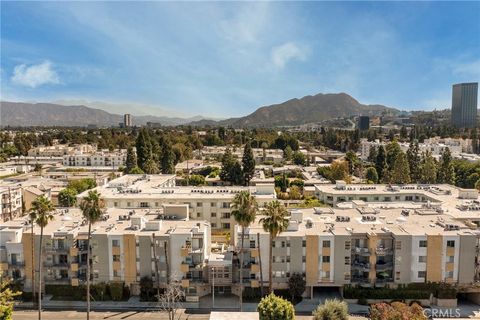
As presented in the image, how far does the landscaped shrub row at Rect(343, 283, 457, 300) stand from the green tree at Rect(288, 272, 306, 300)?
15.3 ft

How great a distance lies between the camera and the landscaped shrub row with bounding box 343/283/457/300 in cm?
4378

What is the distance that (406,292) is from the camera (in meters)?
43.9

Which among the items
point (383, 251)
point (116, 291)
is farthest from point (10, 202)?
point (383, 251)

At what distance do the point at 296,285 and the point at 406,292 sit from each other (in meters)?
11.8

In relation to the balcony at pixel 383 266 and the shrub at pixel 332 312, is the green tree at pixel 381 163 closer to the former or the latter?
the balcony at pixel 383 266

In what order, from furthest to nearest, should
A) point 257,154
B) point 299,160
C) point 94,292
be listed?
point 257,154 → point 299,160 → point 94,292

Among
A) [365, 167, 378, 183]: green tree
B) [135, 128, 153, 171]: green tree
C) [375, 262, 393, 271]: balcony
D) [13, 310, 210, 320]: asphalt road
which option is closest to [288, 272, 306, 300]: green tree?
[375, 262, 393, 271]: balcony

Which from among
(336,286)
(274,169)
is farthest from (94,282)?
(274,169)

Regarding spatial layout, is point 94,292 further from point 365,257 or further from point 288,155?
point 288,155

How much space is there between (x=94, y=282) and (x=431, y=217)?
137 ft

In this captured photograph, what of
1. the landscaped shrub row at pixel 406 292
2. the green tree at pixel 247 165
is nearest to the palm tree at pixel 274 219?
the landscaped shrub row at pixel 406 292

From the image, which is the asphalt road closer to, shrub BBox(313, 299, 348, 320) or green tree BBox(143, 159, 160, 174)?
shrub BBox(313, 299, 348, 320)

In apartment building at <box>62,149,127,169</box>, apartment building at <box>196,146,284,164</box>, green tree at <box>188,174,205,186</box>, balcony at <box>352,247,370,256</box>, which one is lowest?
balcony at <box>352,247,370,256</box>

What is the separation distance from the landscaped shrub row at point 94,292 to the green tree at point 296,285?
1797 centimetres
